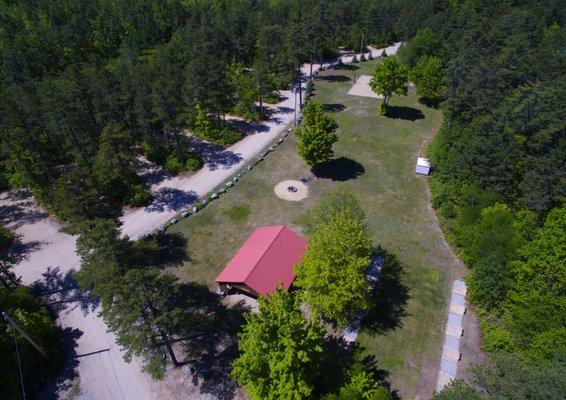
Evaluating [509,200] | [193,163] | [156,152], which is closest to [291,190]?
[193,163]

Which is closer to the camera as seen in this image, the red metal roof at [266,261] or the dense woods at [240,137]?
the dense woods at [240,137]

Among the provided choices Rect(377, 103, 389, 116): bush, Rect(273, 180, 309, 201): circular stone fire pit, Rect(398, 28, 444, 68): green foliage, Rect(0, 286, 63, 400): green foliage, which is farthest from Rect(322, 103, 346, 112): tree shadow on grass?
Rect(0, 286, 63, 400): green foliage

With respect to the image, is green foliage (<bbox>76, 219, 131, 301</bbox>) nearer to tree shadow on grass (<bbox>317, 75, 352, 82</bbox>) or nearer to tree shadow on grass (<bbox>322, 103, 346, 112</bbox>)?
tree shadow on grass (<bbox>322, 103, 346, 112</bbox>)

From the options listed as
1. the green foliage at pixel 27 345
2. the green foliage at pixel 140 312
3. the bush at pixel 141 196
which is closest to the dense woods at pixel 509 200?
the green foliage at pixel 140 312

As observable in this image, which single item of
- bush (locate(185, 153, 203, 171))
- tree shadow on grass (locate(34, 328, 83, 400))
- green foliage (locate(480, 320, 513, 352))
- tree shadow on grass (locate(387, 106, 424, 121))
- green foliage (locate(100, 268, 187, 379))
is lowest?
tree shadow on grass (locate(34, 328, 83, 400))

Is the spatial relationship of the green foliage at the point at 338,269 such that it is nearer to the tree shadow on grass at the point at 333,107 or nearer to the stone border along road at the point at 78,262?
the stone border along road at the point at 78,262

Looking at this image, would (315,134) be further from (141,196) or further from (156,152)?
(156,152)
